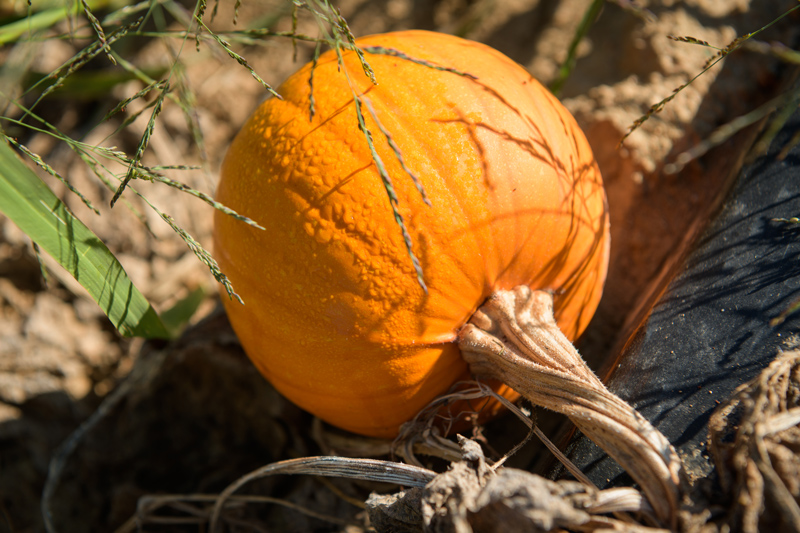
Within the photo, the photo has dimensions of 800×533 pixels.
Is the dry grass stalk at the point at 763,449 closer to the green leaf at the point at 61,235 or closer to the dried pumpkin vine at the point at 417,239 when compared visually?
the dried pumpkin vine at the point at 417,239

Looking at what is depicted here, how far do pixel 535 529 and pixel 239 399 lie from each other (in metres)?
1.28

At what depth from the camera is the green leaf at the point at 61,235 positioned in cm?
128

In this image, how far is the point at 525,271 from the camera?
4.59 ft

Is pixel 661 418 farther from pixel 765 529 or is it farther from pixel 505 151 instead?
pixel 505 151

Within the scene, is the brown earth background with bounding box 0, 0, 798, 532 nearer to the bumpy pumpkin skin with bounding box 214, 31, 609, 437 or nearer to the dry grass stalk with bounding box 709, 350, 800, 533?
the bumpy pumpkin skin with bounding box 214, 31, 609, 437

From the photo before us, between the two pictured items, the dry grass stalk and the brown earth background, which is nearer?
the dry grass stalk

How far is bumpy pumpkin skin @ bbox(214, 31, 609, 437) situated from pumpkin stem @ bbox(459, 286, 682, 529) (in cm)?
5

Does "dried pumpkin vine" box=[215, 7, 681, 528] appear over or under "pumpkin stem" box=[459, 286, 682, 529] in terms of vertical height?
over

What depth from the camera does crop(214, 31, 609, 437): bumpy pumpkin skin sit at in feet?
4.09

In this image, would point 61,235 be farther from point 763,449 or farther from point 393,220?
point 763,449

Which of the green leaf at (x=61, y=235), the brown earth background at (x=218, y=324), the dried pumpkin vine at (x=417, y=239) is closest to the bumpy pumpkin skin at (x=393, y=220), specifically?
the dried pumpkin vine at (x=417, y=239)

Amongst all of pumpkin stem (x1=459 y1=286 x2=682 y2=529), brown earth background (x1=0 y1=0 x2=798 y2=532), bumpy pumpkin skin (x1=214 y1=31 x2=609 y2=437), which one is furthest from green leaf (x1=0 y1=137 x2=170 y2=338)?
pumpkin stem (x1=459 y1=286 x2=682 y2=529)

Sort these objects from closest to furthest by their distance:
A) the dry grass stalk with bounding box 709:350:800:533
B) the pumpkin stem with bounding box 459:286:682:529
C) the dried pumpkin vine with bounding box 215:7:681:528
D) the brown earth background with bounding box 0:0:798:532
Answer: the dry grass stalk with bounding box 709:350:800:533, the pumpkin stem with bounding box 459:286:682:529, the dried pumpkin vine with bounding box 215:7:681:528, the brown earth background with bounding box 0:0:798:532

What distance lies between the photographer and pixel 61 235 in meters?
1.33
